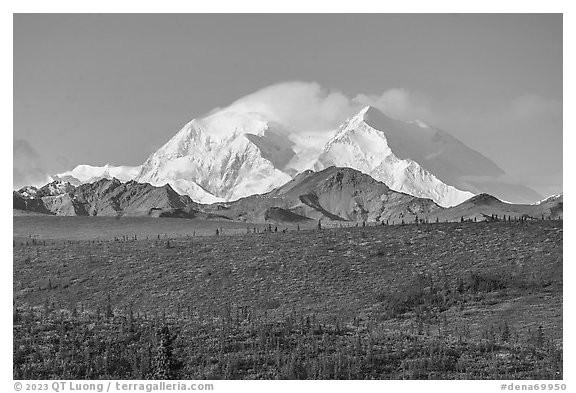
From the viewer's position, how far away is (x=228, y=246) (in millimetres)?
78750

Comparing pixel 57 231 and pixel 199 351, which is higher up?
pixel 57 231

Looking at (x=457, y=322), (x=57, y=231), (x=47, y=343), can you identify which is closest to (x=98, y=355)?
(x=47, y=343)

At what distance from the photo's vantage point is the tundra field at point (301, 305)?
30.5 metres

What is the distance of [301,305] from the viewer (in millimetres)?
59188

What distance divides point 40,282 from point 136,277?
7.85m

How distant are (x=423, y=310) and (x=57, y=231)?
9108 cm

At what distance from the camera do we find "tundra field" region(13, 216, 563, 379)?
100ft

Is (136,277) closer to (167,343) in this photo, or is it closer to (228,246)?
(228,246)

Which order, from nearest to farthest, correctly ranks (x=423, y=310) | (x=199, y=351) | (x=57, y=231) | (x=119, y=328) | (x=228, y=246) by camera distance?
(x=199, y=351), (x=119, y=328), (x=423, y=310), (x=228, y=246), (x=57, y=231)

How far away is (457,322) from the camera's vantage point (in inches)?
2048

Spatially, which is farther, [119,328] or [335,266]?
[335,266]
